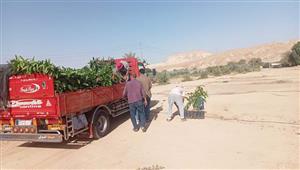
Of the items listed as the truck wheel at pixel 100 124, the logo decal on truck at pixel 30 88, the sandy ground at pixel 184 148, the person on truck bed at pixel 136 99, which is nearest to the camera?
the sandy ground at pixel 184 148

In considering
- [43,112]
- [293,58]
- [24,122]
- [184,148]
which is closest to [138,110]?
[184,148]

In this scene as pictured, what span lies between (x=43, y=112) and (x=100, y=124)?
6.38 ft

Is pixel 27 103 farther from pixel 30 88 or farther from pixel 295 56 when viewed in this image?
pixel 295 56

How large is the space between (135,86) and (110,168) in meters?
3.60

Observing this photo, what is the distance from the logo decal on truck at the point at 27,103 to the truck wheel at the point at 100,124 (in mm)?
1605

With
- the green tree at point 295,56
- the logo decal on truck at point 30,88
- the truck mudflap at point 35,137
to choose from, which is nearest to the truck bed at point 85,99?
the truck mudflap at point 35,137

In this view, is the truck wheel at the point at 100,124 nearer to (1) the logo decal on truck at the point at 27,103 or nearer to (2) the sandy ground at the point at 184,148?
(2) the sandy ground at the point at 184,148

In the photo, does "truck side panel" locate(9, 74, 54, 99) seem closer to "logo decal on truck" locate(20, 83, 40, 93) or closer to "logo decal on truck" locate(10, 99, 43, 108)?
"logo decal on truck" locate(20, 83, 40, 93)

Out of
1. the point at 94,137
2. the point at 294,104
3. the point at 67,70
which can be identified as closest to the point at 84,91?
the point at 67,70

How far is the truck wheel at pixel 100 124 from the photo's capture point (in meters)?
8.38

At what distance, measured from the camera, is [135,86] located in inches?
362

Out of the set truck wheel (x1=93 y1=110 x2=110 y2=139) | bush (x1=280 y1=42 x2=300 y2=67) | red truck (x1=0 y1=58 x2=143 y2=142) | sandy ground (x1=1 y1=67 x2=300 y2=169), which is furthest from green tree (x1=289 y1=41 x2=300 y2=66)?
red truck (x1=0 y1=58 x2=143 y2=142)

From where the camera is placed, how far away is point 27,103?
7598 mm

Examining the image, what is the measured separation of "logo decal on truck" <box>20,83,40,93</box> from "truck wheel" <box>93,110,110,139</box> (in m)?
1.79
